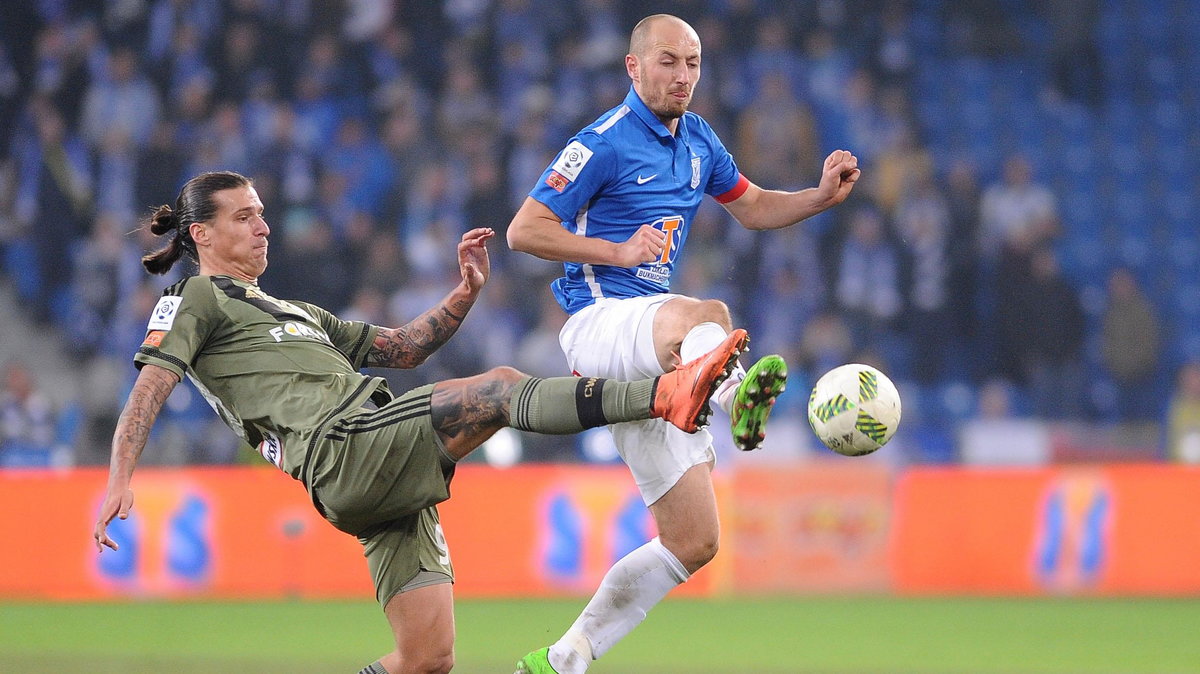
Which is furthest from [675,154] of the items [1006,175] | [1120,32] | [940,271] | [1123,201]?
[1120,32]

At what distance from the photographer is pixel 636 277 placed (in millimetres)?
5668

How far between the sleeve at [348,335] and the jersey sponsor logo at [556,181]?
938 millimetres

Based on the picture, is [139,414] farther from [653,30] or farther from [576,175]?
[653,30]

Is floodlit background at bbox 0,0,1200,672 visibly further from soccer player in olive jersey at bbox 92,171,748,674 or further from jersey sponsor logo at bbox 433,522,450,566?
soccer player in olive jersey at bbox 92,171,748,674

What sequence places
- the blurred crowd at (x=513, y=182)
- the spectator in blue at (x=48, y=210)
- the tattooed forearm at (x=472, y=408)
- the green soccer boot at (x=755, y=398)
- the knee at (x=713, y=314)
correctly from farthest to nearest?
the spectator in blue at (x=48, y=210) → the blurred crowd at (x=513, y=182) → the knee at (x=713, y=314) → the tattooed forearm at (x=472, y=408) → the green soccer boot at (x=755, y=398)

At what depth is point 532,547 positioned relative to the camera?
1174 centimetres

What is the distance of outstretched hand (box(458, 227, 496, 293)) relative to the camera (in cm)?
565

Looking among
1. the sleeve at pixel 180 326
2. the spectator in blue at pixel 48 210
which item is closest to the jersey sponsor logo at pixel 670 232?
the sleeve at pixel 180 326

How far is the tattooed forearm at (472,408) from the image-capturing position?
485 centimetres

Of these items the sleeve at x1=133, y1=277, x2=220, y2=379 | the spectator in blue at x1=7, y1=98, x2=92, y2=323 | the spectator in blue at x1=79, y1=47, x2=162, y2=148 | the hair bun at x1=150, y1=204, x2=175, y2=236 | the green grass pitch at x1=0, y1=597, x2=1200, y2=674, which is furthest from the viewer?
the spectator in blue at x1=79, y1=47, x2=162, y2=148

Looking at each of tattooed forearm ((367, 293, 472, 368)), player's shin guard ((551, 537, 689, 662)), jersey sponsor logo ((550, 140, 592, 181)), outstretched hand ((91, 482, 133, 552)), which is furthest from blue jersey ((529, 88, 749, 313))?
outstretched hand ((91, 482, 133, 552))

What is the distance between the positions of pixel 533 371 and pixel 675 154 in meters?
7.07

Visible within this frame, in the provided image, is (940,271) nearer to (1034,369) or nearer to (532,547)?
(1034,369)

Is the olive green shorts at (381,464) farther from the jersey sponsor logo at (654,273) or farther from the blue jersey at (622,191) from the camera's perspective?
the jersey sponsor logo at (654,273)
